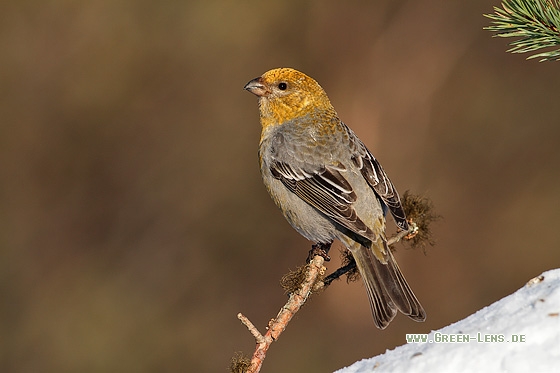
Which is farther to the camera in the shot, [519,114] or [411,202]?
[519,114]

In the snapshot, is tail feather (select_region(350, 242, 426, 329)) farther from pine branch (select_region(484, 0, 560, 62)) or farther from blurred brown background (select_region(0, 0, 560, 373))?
blurred brown background (select_region(0, 0, 560, 373))

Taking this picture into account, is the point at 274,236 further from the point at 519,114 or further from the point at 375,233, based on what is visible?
the point at 375,233

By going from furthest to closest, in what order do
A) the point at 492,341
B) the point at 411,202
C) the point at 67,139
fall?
the point at 67,139, the point at 411,202, the point at 492,341

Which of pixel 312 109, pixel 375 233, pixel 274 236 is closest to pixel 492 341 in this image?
pixel 375 233

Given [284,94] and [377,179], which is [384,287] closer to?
[377,179]

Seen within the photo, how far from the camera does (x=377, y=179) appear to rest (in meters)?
5.02

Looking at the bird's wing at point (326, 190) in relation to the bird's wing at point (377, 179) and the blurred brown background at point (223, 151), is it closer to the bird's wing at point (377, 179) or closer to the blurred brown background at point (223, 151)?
the bird's wing at point (377, 179)

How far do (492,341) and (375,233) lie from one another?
2068 millimetres

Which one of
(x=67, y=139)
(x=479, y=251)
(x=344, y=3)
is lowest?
(x=479, y=251)

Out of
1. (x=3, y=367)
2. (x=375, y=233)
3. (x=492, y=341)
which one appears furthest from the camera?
(x=3, y=367)

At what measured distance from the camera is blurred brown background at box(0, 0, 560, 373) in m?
10.4

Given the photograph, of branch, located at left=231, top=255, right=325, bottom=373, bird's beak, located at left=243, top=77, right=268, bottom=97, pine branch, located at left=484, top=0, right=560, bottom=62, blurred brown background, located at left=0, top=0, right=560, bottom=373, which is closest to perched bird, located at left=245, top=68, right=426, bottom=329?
bird's beak, located at left=243, top=77, right=268, bottom=97

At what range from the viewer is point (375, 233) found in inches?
187

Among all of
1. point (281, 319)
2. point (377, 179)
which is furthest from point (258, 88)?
point (281, 319)
